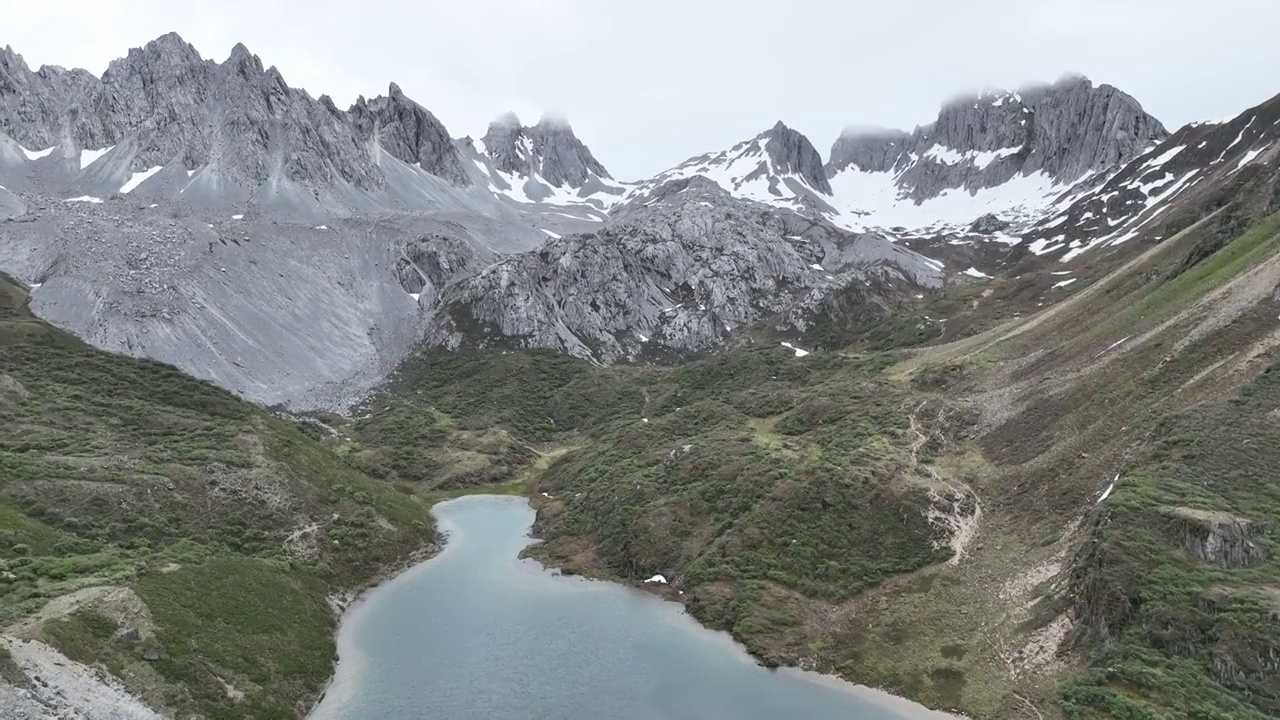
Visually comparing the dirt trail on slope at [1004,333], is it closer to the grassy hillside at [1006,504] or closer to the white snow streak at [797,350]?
the grassy hillside at [1006,504]

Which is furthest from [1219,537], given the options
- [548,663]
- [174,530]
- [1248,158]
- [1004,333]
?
[1248,158]

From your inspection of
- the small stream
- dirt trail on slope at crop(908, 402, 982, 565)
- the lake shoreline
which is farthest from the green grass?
the lake shoreline

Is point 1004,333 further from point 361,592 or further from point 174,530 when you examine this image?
point 174,530

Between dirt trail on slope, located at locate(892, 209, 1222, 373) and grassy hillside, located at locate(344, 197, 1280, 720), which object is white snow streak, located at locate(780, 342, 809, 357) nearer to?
dirt trail on slope, located at locate(892, 209, 1222, 373)

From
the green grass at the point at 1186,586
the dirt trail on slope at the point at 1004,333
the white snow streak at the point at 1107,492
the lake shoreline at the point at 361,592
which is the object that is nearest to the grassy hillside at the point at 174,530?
the lake shoreline at the point at 361,592

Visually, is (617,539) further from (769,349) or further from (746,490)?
(769,349)

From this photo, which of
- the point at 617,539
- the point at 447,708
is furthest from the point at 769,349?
the point at 447,708
